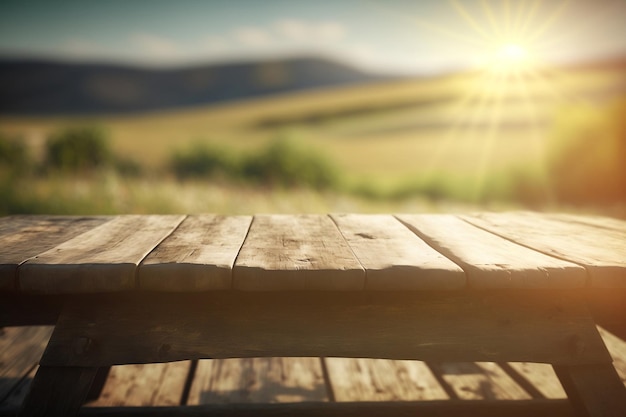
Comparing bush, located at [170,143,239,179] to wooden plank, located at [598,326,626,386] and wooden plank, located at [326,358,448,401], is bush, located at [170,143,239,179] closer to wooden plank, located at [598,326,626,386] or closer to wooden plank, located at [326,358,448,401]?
wooden plank, located at [326,358,448,401]

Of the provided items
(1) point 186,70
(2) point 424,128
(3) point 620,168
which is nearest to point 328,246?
(3) point 620,168

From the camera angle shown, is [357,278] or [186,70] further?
[186,70]

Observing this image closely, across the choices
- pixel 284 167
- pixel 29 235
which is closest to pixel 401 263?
pixel 29 235

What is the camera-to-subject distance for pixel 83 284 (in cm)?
95

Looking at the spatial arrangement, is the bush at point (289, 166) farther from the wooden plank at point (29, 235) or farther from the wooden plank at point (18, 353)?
the wooden plank at point (29, 235)

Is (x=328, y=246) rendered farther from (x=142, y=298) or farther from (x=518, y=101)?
(x=518, y=101)

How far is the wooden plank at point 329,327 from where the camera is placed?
42.7 inches

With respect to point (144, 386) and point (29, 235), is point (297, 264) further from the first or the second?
point (144, 386)

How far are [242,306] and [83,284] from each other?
37 cm

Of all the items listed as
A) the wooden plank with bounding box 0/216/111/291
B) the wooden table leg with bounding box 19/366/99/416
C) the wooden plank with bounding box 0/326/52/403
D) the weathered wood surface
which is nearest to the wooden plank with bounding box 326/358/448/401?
the weathered wood surface

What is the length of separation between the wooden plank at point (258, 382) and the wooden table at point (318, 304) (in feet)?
2.63

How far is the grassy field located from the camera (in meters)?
5.65

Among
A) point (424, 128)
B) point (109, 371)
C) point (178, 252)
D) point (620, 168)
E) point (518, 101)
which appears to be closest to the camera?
point (178, 252)

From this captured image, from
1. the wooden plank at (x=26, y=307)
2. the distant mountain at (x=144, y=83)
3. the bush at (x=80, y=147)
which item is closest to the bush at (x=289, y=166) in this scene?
the bush at (x=80, y=147)
